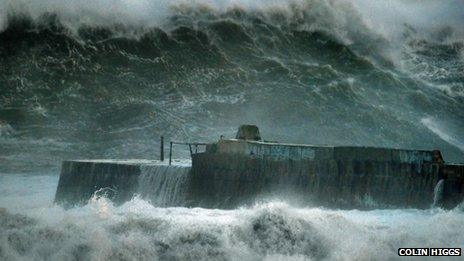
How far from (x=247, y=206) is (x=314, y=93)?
19.2 metres

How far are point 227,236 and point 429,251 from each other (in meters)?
4.74

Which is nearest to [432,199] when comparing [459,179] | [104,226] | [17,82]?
[459,179]

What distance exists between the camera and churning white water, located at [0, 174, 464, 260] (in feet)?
40.4

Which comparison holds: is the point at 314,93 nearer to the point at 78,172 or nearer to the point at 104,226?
the point at 78,172

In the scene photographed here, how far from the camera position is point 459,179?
15.8 meters

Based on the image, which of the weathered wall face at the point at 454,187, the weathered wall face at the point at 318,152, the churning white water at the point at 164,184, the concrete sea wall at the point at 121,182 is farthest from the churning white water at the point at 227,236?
the concrete sea wall at the point at 121,182

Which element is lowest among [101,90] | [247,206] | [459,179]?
[247,206]

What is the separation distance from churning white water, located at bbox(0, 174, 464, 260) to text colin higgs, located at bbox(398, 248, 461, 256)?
230mm

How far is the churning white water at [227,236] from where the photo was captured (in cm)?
1230

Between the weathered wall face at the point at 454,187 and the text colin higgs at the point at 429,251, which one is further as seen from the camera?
the weathered wall face at the point at 454,187

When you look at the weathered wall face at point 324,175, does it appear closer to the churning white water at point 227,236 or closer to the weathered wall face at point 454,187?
the weathered wall face at point 454,187

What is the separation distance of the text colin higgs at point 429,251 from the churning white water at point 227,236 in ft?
0.76

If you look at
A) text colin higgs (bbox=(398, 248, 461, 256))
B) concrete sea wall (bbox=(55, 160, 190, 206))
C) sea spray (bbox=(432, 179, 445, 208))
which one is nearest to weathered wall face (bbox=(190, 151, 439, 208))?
sea spray (bbox=(432, 179, 445, 208))

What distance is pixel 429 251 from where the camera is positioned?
12.0m
